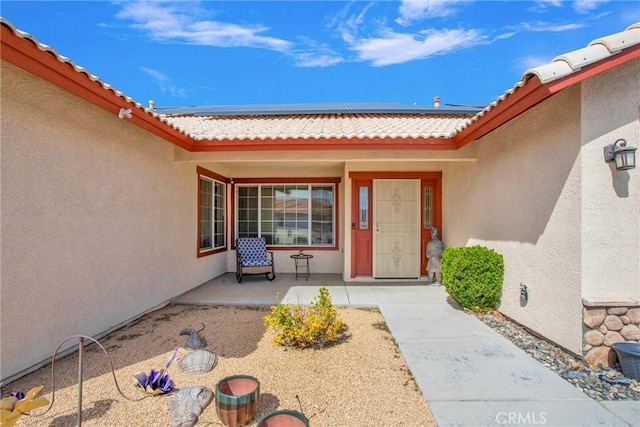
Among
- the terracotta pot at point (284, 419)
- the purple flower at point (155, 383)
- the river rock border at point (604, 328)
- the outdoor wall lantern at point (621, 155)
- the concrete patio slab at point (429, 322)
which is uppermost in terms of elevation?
the outdoor wall lantern at point (621, 155)

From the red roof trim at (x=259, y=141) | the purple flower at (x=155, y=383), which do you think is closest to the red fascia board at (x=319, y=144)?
the red roof trim at (x=259, y=141)

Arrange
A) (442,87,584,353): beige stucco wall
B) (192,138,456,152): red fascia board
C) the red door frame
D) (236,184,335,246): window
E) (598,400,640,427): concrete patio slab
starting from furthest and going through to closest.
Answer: (236,184,335,246): window, the red door frame, (192,138,456,152): red fascia board, (442,87,584,353): beige stucco wall, (598,400,640,427): concrete patio slab

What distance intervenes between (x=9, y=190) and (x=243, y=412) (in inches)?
129

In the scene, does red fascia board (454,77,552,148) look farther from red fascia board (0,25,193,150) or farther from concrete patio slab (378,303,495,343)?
red fascia board (0,25,193,150)

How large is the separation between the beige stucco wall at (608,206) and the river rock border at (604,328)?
0.10m

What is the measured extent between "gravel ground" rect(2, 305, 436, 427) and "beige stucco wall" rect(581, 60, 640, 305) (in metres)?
2.57

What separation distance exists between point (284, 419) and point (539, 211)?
432 cm

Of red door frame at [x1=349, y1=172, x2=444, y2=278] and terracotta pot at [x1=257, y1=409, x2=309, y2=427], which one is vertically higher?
red door frame at [x1=349, y1=172, x2=444, y2=278]

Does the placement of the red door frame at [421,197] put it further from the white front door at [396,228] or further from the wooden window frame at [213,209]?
the wooden window frame at [213,209]

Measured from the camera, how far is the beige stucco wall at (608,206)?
12.6 ft

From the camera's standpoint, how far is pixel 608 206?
386 centimetres

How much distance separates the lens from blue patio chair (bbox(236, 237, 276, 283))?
8570 mm

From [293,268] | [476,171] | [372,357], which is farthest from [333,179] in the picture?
[372,357]

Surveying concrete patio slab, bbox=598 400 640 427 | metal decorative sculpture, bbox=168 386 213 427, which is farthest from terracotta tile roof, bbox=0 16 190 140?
concrete patio slab, bbox=598 400 640 427
